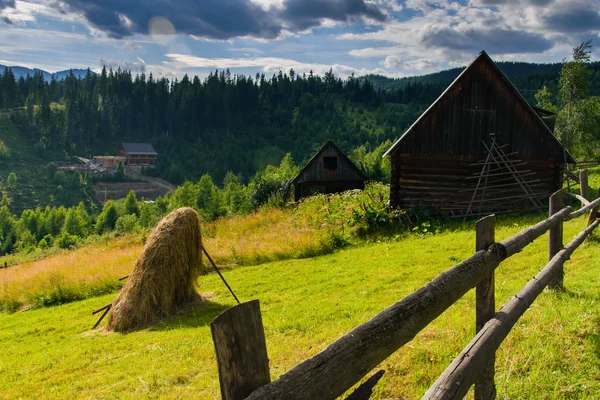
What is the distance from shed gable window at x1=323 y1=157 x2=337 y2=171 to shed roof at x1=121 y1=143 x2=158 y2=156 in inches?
4249

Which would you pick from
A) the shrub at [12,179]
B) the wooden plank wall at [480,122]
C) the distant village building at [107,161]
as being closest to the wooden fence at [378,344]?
the wooden plank wall at [480,122]

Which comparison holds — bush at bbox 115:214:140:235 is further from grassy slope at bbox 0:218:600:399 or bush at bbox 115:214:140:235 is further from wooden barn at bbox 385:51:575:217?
wooden barn at bbox 385:51:575:217

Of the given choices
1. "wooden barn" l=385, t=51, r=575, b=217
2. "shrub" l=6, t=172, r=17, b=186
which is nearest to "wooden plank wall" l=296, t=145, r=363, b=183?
"wooden barn" l=385, t=51, r=575, b=217

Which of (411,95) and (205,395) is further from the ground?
(411,95)

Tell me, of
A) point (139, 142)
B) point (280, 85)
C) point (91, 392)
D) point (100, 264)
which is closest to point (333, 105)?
point (280, 85)

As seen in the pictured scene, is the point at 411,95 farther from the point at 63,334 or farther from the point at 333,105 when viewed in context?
the point at 63,334

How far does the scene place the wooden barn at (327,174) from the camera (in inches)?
1291

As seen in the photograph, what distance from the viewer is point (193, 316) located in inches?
388

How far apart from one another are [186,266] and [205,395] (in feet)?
18.7

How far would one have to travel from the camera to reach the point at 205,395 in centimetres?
502

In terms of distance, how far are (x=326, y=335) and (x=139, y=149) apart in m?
135

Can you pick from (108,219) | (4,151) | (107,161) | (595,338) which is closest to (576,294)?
(595,338)

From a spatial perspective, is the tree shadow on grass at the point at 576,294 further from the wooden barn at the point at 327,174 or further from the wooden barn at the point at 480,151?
the wooden barn at the point at 327,174

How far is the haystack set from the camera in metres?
9.68
